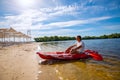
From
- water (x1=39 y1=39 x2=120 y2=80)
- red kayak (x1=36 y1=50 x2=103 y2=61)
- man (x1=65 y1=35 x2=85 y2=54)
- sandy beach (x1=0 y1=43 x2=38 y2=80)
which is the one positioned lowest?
water (x1=39 y1=39 x2=120 y2=80)

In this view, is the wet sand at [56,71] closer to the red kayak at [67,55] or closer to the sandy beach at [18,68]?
the sandy beach at [18,68]

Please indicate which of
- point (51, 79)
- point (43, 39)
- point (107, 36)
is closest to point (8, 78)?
point (51, 79)

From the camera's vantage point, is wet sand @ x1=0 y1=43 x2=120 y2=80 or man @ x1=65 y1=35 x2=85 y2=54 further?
man @ x1=65 y1=35 x2=85 y2=54

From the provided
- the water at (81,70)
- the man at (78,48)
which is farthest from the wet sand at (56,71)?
the man at (78,48)

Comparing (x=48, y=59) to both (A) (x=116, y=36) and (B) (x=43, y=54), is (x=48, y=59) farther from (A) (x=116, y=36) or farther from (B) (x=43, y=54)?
(A) (x=116, y=36)

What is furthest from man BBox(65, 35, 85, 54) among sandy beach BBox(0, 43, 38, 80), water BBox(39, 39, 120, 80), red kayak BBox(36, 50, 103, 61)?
sandy beach BBox(0, 43, 38, 80)

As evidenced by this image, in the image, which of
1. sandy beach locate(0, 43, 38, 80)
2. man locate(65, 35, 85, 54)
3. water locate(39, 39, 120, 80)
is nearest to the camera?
sandy beach locate(0, 43, 38, 80)

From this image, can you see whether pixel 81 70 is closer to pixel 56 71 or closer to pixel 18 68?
pixel 56 71

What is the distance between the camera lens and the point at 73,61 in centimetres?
948

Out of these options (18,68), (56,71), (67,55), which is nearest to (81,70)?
(56,71)

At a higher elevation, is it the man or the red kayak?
the man

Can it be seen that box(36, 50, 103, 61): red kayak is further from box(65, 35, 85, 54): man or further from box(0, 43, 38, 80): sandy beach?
box(0, 43, 38, 80): sandy beach

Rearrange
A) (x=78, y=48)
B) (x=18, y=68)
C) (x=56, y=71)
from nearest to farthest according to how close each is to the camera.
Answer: (x=56, y=71), (x=18, y=68), (x=78, y=48)

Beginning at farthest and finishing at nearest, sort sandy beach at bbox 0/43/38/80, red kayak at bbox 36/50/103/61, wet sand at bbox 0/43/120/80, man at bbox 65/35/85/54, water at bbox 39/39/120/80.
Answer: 1. man at bbox 65/35/85/54
2. red kayak at bbox 36/50/103/61
3. water at bbox 39/39/120/80
4. wet sand at bbox 0/43/120/80
5. sandy beach at bbox 0/43/38/80
